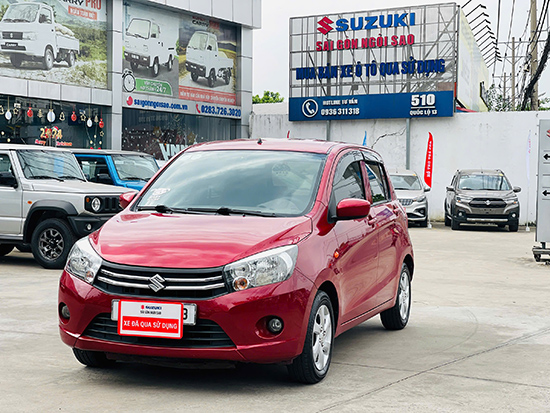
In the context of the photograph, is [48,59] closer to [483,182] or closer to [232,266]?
[483,182]

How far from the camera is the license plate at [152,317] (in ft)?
16.6

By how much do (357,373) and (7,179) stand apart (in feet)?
26.9

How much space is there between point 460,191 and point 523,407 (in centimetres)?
1948

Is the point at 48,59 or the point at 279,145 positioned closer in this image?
the point at 279,145

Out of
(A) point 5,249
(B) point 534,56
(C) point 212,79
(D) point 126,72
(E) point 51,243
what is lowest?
(A) point 5,249

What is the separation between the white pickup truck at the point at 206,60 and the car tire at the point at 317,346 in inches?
975

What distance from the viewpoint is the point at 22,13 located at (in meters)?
22.6

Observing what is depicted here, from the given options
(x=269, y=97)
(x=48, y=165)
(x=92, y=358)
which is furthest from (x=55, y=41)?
(x=269, y=97)

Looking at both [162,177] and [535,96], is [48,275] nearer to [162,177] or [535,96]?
[162,177]

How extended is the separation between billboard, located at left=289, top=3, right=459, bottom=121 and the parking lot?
20.4 meters

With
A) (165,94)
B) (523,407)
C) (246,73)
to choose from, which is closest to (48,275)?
(523,407)

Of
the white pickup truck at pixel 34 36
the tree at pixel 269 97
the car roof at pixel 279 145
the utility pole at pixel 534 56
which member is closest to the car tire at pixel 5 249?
the car roof at pixel 279 145

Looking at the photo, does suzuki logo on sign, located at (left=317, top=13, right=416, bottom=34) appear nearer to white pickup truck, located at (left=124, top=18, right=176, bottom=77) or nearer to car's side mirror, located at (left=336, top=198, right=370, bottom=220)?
white pickup truck, located at (left=124, top=18, right=176, bottom=77)

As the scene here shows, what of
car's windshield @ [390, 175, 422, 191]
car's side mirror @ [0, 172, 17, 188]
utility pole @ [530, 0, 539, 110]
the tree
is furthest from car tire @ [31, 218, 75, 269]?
the tree
